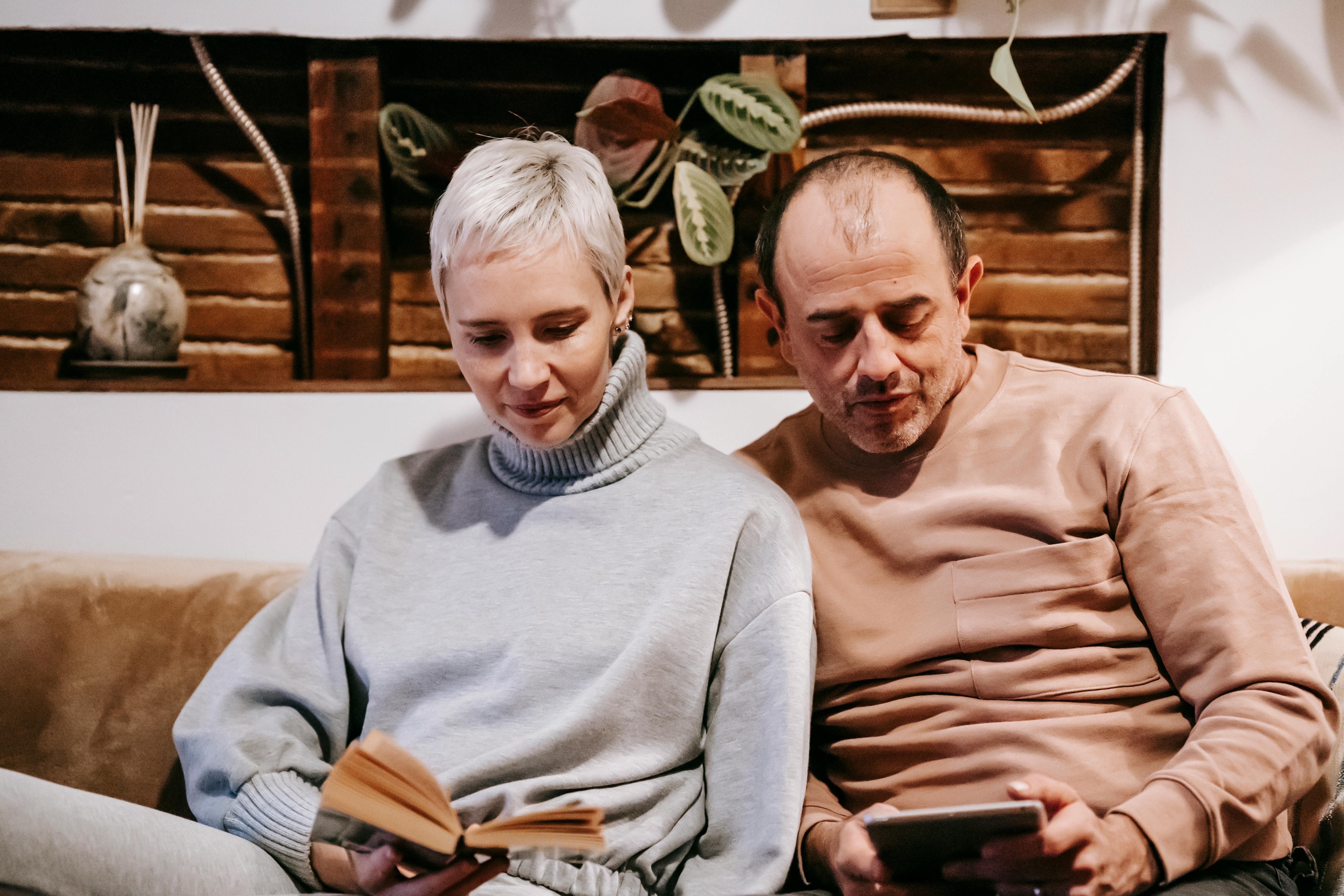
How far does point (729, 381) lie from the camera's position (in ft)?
5.87

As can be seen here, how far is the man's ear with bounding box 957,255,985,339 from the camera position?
1316 mm

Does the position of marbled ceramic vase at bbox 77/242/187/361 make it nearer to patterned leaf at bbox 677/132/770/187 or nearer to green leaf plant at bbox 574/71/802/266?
green leaf plant at bbox 574/71/802/266

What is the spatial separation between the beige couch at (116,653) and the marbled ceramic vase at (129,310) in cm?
41

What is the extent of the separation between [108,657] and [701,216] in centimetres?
129

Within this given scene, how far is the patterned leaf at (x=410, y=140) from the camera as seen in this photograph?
5.81ft

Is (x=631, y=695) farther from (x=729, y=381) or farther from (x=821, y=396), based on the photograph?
(x=729, y=381)

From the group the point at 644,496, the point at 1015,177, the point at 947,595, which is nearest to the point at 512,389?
the point at 644,496

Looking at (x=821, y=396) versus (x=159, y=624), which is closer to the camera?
(x=821, y=396)

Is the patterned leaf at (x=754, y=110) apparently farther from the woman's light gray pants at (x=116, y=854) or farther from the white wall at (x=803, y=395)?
the woman's light gray pants at (x=116, y=854)

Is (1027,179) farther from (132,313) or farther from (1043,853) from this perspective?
(132,313)

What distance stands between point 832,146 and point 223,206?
4.14 feet

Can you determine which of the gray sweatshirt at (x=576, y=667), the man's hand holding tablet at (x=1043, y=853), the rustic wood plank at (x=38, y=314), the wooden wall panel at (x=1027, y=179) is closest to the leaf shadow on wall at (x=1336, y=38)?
the wooden wall panel at (x=1027, y=179)

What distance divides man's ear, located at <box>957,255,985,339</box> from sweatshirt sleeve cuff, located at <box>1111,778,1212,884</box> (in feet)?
2.05

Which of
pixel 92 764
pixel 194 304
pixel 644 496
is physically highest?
pixel 194 304
